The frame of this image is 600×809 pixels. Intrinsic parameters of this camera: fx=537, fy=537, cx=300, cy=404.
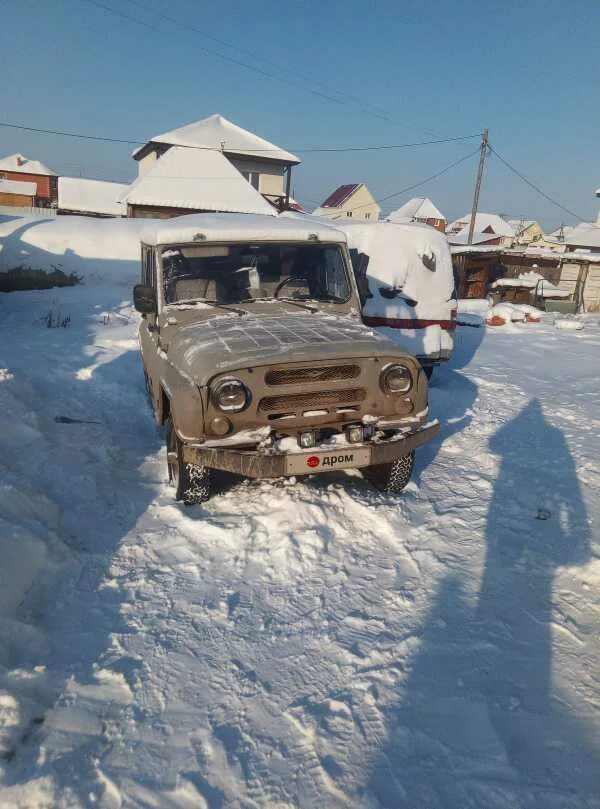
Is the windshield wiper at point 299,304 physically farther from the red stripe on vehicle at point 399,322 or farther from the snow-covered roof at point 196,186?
the snow-covered roof at point 196,186

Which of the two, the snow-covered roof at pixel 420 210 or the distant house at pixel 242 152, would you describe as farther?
the snow-covered roof at pixel 420 210

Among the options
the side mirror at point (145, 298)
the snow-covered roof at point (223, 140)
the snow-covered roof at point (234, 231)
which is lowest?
the side mirror at point (145, 298)

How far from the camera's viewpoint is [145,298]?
4688 millimetres

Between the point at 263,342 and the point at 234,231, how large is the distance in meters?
1.44

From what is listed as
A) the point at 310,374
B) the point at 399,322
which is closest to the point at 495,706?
the point at 310,374

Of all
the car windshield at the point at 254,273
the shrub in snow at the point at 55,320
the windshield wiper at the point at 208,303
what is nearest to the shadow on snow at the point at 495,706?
the car windshield at the point at 254,273

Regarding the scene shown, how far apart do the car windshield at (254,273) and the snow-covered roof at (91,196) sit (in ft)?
119

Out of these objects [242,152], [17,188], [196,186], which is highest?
[242,152]

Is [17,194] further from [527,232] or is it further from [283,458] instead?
[527,232]

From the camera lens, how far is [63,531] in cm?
372

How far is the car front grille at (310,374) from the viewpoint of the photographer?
12.0 feet

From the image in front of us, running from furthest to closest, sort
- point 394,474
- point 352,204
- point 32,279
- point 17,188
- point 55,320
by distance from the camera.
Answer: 1. point 352,204
2. point 17,188
3. point 32,279
4. point 55,320
5. point 394,474

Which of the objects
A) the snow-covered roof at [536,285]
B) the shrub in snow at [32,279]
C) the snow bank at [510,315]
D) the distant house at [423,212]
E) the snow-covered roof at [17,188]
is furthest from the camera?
the distant house at [423,212]

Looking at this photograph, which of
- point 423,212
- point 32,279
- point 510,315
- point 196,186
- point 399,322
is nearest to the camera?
point 399,322
